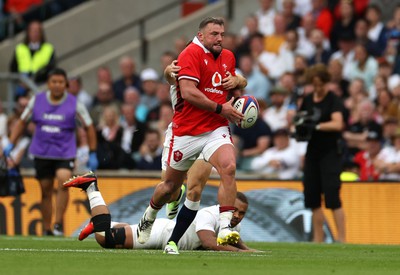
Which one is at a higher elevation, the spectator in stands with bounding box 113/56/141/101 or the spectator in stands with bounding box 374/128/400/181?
the spectator in stands with bounding box 113/56/141/101

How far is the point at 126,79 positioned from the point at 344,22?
15.0 ft

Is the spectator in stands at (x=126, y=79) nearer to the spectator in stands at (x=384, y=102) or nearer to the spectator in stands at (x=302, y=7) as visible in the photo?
the spectator in stands at (x=302, y=7)

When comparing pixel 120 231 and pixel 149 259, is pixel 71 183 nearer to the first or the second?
pixel 120 231

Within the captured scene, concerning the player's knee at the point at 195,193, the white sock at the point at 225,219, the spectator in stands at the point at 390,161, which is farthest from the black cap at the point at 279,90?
the white sock at the point at 225,219

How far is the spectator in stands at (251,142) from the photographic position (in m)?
21.6

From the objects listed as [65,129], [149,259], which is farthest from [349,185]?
[149,259]

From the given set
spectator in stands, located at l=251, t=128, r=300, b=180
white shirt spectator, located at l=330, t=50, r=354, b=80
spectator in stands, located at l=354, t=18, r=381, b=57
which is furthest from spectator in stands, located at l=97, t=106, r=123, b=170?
spectator in stands, located at l=354, t=18, r=381, b=57

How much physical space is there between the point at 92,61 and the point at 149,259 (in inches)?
606

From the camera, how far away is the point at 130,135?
891 inches

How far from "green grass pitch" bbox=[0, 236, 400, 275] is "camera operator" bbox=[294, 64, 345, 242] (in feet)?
8.00

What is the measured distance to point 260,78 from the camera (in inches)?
922

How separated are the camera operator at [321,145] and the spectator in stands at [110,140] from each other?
5011 millimetres

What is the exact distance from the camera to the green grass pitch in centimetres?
1084

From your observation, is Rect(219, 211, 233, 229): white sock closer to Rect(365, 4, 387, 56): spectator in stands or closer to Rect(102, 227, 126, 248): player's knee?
Rect(102, 227, 126, 248): player's knee
